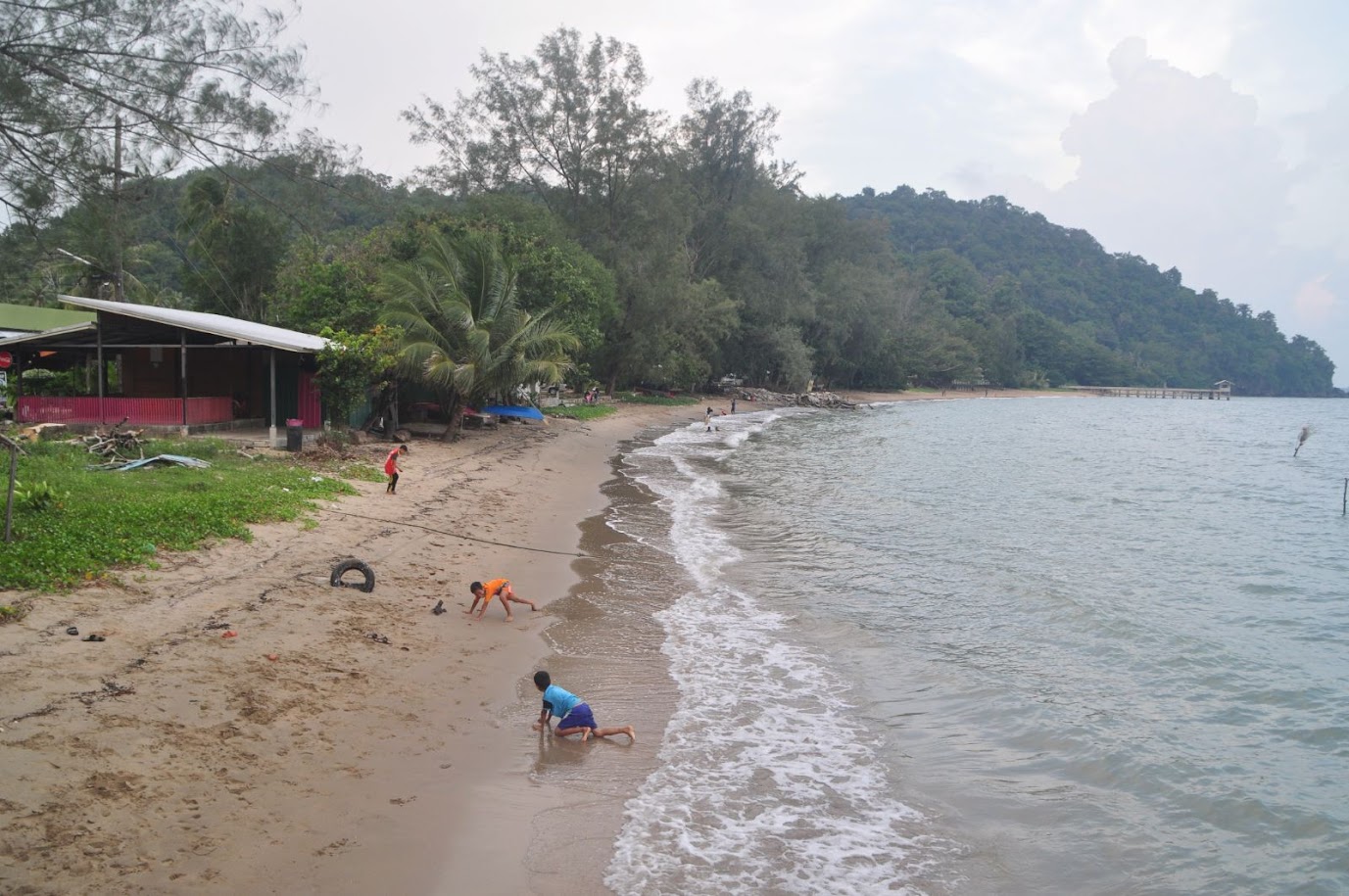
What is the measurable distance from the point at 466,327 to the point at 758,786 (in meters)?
20.6

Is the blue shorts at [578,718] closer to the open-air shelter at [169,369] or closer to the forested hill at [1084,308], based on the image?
the open-air shelter at [169,369]

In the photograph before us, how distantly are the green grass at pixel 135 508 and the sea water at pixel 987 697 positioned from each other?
17.7 ft

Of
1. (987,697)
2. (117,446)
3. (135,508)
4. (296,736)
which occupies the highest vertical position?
(117,446)

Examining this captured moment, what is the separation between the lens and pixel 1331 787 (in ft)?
25.2

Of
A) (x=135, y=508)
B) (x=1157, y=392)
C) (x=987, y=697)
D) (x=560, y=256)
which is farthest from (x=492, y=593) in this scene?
(x=1157, y=392)

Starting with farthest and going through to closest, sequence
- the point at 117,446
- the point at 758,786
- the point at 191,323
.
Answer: the point at 191,323, the point at 117,446, the point at 758,786

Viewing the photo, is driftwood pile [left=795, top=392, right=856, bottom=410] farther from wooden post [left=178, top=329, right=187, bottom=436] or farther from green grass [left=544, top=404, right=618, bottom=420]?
wooden post [left=178, top=329, right=187, bottom=436]

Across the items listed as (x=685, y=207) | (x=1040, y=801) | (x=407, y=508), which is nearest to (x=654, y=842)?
(x=1040, y=801)

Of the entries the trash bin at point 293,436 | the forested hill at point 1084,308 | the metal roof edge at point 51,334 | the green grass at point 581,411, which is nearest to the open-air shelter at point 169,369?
the metal roof edge at point 51,334

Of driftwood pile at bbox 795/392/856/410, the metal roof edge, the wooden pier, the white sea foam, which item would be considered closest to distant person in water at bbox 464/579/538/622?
the white sea foam

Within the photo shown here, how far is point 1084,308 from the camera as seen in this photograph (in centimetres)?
15138

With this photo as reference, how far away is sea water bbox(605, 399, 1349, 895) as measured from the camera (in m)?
6.30

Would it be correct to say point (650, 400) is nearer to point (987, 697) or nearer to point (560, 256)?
point (560, 256)

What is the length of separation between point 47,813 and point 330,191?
5570mm
